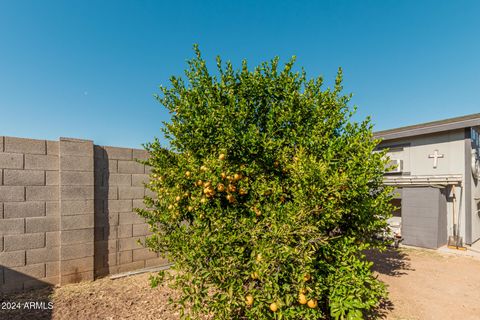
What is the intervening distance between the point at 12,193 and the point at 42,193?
43 cm

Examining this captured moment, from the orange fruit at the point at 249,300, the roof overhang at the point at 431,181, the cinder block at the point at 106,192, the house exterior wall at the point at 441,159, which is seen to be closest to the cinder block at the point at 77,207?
the cinder block at the point at 106,192

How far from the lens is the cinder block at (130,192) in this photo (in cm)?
563

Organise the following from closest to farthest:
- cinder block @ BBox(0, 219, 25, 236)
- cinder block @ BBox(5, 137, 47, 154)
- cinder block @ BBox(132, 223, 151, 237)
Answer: cinder block @ BBox(0, 219, 25, 236), cinder block @ BBox(5, 137, 47, 154), cinder block @ BBox(132, 223, 151, 237)

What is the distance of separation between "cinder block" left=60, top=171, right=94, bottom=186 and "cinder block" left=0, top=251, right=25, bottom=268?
1436mm

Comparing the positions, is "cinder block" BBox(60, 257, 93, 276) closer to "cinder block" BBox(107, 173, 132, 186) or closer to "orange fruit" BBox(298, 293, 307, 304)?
"cinder block" BBox(107, 173, 132, 186)

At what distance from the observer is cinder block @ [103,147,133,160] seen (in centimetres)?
555

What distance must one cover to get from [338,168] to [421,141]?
35.3ft

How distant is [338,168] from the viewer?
3463 mm

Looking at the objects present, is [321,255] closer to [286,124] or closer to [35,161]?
[286,124]

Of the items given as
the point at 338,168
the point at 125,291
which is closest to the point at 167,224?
the point at 125,291

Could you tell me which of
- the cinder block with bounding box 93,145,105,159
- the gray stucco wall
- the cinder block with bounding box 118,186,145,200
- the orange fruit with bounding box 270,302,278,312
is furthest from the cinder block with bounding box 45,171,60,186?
the gray stucco wall

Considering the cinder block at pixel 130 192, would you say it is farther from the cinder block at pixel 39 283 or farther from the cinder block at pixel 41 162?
the cinder block at pixel 39 283

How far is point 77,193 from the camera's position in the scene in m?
5.01

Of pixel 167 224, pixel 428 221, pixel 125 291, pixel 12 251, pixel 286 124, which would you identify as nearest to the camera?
pixel 286 124
